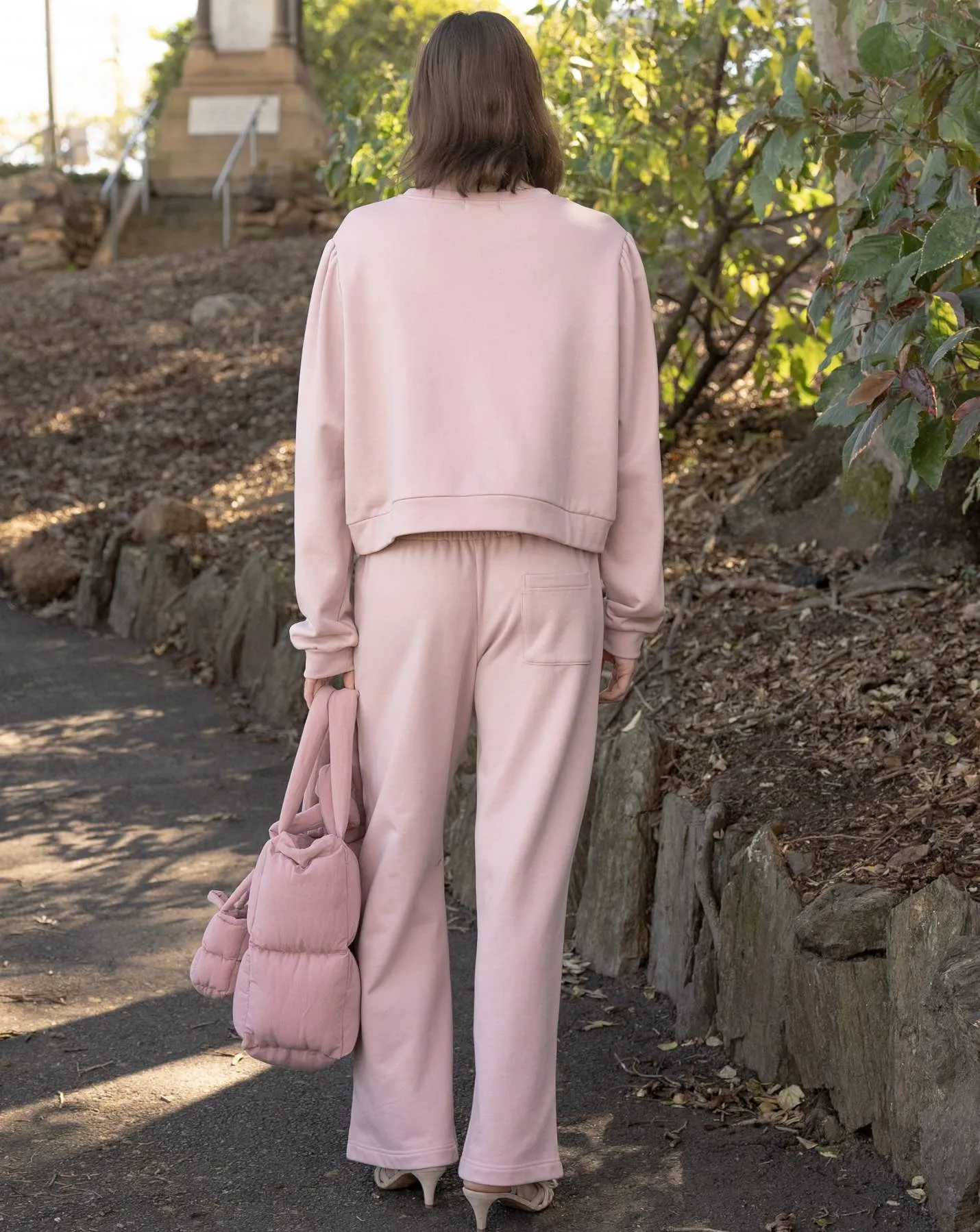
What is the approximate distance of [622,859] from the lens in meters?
4.07

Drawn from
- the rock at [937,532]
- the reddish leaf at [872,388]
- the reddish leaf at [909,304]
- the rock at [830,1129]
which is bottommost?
the rock at [830,1129]

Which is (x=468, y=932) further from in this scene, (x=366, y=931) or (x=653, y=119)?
(x=653, y=119)

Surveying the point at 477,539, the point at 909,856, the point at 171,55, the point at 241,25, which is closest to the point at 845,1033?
the point at 909,856

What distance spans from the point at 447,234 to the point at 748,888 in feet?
5.32

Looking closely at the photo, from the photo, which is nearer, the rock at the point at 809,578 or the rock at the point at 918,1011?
the rock at the point at 918,1011

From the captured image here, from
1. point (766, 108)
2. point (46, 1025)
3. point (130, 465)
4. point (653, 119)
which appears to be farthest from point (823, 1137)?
point (130, 465)

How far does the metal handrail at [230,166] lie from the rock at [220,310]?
412 cm

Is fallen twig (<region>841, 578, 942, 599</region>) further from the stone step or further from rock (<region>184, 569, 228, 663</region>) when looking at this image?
the stone step

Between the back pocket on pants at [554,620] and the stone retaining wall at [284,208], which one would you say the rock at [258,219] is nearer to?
the stone retaining wall at [284,208]

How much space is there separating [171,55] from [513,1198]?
2553cm

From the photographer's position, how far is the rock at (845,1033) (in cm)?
302

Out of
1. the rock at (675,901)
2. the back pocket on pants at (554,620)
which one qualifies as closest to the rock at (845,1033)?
the rock at (675,901)

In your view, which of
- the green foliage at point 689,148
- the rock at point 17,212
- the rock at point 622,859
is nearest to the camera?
the rock at point 622,859

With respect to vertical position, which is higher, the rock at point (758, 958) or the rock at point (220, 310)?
the rock at point (220, 310)
